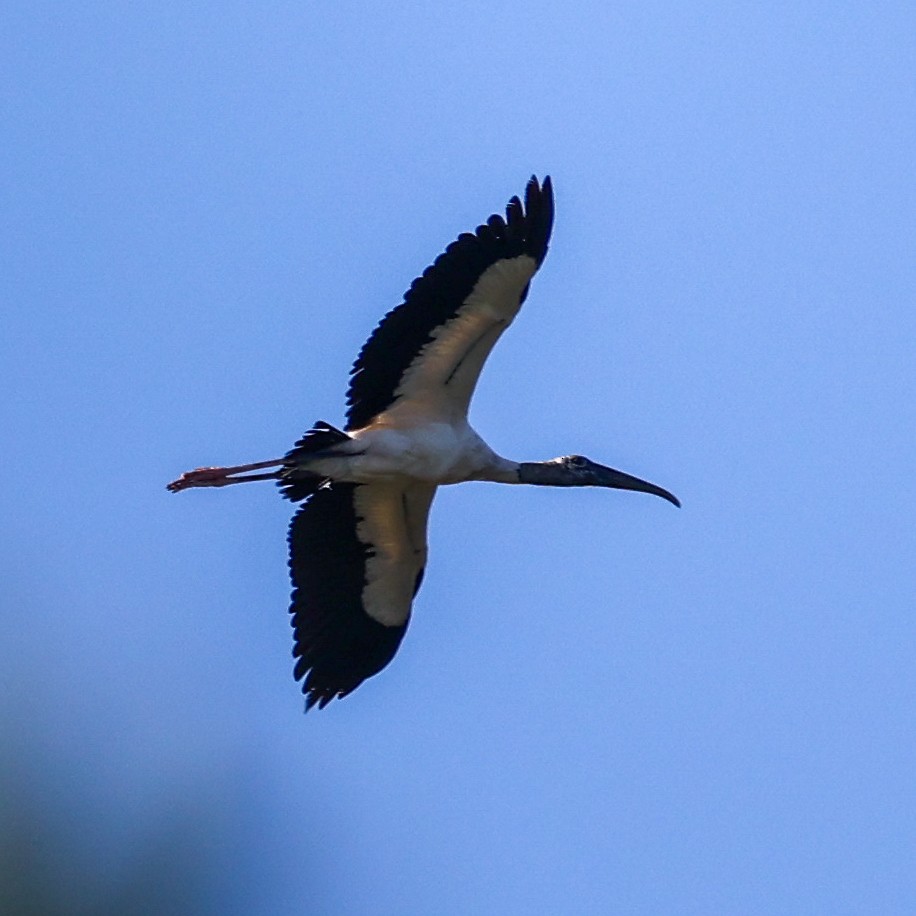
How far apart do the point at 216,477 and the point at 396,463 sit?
1.03 m

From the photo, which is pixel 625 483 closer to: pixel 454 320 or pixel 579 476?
pixel 579 476

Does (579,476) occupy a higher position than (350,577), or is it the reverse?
(579,476)

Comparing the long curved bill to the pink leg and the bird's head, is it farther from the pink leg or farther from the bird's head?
the pink leg

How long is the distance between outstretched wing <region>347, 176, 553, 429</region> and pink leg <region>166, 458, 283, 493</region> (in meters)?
0.60

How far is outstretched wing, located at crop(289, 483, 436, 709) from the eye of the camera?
35.8ft

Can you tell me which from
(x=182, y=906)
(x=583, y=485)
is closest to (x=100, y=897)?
(x=182, y=906)

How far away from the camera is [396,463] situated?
10.5 m

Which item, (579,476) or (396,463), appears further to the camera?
(579,476)

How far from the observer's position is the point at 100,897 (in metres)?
7.11

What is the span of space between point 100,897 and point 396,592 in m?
4.28

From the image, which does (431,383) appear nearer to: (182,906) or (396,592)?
(396,592)

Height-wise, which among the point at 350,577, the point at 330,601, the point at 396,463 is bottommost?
the point at 330,601

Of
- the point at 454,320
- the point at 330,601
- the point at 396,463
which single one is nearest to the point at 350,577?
the point at 330,601

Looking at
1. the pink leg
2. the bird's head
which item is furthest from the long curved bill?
the pink leg
